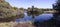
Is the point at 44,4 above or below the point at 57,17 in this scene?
above

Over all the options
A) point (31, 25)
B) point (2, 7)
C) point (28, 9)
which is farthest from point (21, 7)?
point (31, 25)

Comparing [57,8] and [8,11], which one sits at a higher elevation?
[57,8]

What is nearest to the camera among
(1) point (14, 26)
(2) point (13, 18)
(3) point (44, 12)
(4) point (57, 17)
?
(1) point (14, 26)

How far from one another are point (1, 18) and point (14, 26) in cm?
275

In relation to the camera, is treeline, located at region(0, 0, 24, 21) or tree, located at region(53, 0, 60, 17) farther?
treeline, located at region(0, 0, 24, 21)

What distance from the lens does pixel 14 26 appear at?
1059cm

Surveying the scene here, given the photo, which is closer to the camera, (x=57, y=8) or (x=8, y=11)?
(x=57, y=8)

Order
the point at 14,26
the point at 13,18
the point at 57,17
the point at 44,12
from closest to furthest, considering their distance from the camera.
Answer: the point at 14,26 → the point at 57,17 → the point at 13,18 → the point at 44,12

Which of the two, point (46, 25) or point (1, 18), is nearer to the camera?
point (46, 25)

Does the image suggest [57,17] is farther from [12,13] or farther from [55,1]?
[12,13]

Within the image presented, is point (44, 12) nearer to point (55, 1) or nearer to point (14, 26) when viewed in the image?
point (55, 1)

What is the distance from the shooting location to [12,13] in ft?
43.0

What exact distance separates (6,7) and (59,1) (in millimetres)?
4861

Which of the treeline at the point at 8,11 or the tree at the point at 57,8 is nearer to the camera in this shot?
the tree at the point at 57,8
